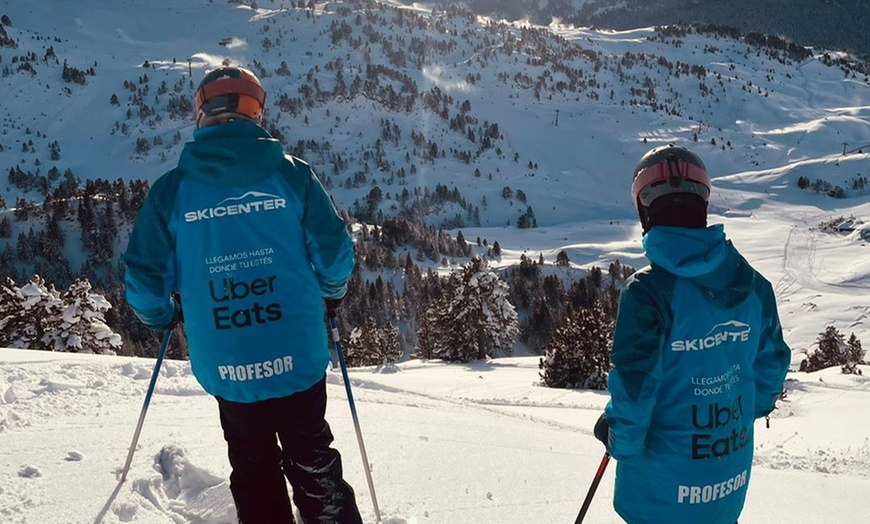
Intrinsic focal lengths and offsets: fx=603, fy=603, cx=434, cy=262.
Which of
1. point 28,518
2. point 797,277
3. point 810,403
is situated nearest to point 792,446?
point 810,403

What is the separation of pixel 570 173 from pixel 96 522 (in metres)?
165

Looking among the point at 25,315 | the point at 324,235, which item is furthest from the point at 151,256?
the point at 25,315

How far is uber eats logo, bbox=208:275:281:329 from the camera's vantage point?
2.93 metres

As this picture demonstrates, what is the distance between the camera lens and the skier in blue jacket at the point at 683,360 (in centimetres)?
256

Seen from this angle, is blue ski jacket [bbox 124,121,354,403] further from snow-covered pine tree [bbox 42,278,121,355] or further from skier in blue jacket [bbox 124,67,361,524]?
snow-covered pine tree [bbox 42,278,121,355]

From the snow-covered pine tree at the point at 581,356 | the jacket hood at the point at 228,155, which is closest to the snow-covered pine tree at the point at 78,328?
the snow-covered pine tree at the point at 581,356

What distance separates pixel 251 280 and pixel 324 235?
17.2 inches

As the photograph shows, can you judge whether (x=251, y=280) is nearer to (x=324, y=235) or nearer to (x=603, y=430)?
(x=324, y=235)

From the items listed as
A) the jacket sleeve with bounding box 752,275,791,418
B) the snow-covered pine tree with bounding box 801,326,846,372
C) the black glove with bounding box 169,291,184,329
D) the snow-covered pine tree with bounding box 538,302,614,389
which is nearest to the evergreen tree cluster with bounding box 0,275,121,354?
the snow-covered pine tree with bounding box 538,302,614,389

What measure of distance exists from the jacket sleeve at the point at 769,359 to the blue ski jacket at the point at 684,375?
0.03 m

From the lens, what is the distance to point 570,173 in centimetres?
16175

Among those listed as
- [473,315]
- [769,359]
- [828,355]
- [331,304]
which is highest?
[331,304]

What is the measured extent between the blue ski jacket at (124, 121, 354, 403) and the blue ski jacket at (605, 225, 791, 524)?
1540 mm

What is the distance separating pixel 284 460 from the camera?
10.5ft
